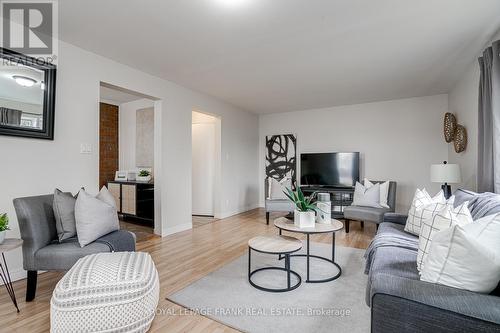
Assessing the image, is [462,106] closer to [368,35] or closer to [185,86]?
[368,35]

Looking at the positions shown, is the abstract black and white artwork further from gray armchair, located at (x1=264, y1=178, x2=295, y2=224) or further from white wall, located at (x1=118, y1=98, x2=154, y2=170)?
white wall, located at (x1=118, y1=98, x2=154, y2=170)

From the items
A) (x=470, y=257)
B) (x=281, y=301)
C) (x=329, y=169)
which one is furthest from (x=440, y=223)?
(x=329, y=169)

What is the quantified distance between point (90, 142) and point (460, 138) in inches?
195

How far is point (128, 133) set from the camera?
5625 mm

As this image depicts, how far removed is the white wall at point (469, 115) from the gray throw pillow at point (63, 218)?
4477 mm

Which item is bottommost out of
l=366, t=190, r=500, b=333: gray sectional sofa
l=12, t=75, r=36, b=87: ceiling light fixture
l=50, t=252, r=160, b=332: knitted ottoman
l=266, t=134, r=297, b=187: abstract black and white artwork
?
l=50, t=252, r=160, b=332: knitted ottoman

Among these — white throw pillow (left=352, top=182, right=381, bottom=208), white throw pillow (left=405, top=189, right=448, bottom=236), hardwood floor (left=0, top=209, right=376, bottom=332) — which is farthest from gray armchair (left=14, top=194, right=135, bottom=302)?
white throw pillow (left=352, top=182, right=381, bottom=208)

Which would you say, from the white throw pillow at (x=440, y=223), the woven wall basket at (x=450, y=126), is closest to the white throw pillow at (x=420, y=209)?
the white throw pillow at (x=440, y=223)

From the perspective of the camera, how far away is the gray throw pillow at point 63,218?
2135 millimetres

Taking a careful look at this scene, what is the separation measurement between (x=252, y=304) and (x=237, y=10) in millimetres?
2431

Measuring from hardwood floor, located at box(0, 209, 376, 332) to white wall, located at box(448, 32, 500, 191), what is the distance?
1.57 meters

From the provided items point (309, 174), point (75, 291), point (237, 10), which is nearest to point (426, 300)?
point (75, 291)

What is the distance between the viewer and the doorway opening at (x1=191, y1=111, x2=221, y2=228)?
5289 mm

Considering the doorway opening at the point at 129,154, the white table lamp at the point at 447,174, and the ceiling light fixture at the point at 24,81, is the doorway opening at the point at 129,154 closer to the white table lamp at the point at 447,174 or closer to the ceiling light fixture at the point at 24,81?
the ceiling light fixture at the point at 24,81
